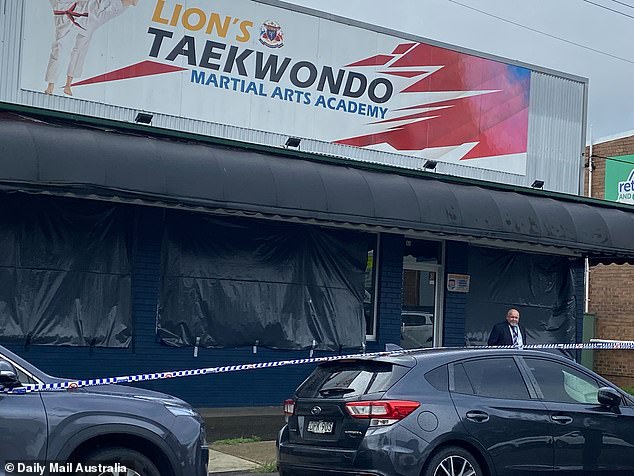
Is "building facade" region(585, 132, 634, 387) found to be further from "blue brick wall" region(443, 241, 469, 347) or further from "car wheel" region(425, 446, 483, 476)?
"car wheel" region(425, 446, 483, 476)

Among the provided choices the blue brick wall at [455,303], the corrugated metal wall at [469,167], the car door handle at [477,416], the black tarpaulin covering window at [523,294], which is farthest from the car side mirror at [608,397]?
the black tarpaulin covering window at [523,294]

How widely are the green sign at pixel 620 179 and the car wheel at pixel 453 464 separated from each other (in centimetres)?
1816

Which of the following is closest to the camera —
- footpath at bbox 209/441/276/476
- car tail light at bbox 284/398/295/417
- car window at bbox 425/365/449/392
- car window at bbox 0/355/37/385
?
car window at bbox 0/355/37/385

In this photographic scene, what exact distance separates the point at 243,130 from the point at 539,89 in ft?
20.1

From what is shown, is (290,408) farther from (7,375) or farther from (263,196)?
(263,196)

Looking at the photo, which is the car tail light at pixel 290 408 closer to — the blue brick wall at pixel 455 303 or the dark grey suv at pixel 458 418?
the dark grey suv at pixel 458 418

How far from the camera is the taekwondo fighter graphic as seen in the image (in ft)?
42.7

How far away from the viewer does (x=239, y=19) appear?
1457 centimetres

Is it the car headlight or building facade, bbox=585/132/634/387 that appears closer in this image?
the car headlight

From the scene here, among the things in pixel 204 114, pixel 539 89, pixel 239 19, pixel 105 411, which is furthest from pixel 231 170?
pixel 539 89

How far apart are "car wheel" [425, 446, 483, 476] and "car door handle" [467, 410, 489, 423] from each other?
10.9 inches

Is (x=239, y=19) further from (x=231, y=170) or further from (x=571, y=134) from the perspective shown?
(x=571, y=134)

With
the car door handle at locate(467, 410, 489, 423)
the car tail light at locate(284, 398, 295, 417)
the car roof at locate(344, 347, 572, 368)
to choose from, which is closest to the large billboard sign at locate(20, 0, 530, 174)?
the car tail light at locate(284, 398, 295, 417)

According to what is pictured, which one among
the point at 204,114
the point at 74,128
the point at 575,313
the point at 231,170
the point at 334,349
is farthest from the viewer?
the point at 575,313
